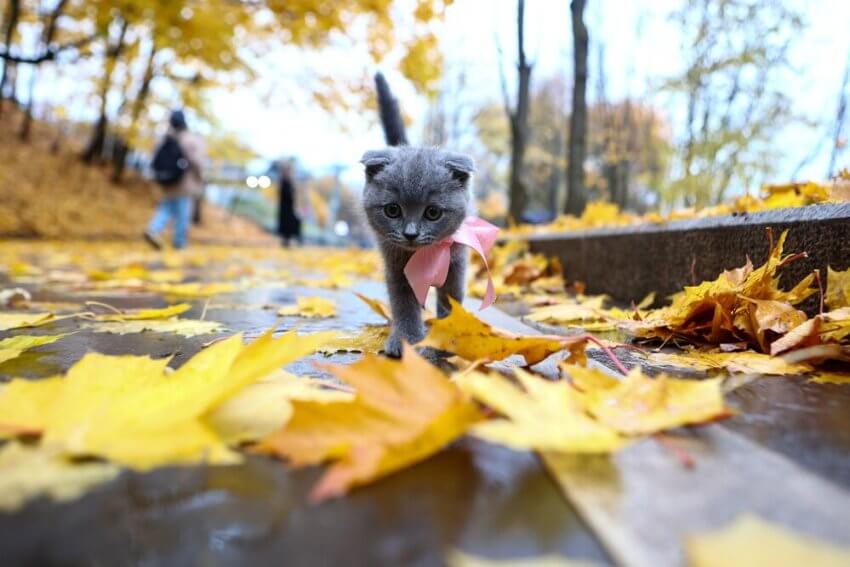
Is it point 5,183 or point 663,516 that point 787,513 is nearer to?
point 663,516

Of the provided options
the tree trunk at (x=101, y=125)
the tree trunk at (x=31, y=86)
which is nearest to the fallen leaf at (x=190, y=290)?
the tree trunk at (x=101, y=125)

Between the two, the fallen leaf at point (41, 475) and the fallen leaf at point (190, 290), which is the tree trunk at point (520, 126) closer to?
the fallen leaf at point (190, 290)

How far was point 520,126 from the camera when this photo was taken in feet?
24.9

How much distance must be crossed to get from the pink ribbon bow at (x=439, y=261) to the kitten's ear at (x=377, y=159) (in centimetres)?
38

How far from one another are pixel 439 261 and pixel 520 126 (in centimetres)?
611

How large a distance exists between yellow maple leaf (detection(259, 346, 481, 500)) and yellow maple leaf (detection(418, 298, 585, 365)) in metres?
0.40

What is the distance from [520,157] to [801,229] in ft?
19.8

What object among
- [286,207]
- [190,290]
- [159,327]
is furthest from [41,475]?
[286,207]

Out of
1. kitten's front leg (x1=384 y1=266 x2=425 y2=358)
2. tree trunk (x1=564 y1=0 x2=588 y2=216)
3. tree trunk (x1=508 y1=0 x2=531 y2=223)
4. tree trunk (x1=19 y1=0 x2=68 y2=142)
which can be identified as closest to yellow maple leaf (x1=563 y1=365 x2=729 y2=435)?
kitten's front leg (x1=384 y1=266 x2=425 y2=358)

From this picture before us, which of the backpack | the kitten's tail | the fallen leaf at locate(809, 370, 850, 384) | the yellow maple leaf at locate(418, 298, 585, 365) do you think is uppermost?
the backpack

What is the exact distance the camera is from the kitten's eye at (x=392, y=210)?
6.85 feet

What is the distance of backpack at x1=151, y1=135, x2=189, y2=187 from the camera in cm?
908

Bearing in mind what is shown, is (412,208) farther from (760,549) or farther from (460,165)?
(760,549)

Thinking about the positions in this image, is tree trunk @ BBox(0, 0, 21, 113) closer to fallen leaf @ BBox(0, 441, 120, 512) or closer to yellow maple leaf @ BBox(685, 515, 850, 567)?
fallen leaf @ BBox(0, 441, 120, 512)
